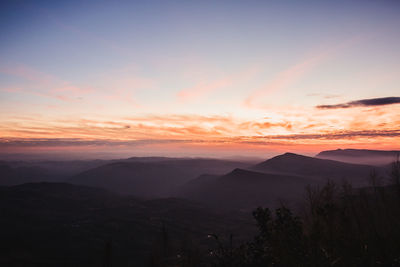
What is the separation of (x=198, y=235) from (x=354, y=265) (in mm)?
182651

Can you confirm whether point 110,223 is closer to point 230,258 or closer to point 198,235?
point 198,235

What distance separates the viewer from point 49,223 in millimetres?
198375

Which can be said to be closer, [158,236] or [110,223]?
[158,236]

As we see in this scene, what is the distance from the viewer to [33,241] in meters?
149

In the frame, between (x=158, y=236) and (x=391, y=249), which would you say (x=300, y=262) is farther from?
(x=158, y=236)

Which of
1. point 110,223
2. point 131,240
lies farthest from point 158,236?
point 110,223

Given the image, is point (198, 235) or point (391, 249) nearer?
point (391, 249)

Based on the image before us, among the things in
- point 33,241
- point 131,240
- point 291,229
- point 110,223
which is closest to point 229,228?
point 131,240

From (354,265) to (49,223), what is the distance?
238880 millimetres

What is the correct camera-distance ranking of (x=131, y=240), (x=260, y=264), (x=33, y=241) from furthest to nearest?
(x=131, y=240) → (x=33, y=241) → (x=260, y=264)

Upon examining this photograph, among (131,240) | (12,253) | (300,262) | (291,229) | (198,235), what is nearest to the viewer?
(300,262)

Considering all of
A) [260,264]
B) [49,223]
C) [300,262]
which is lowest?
[49,223]

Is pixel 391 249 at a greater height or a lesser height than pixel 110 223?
greater

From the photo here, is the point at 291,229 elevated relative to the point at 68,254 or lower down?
elevated
